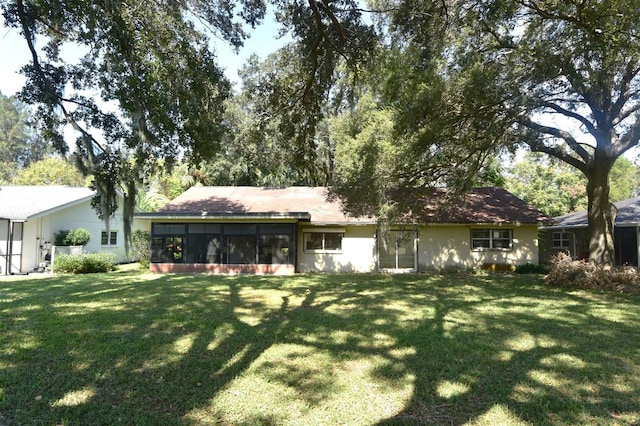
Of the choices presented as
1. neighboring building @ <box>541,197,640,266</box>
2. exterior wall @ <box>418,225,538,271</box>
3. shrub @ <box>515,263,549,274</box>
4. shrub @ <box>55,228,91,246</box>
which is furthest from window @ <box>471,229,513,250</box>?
shrub @ <box>55,228,91,246</box>

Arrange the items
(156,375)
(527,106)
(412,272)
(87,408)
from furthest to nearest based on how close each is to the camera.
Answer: (412,272)
(527,106)
(156,375)
(87,408)

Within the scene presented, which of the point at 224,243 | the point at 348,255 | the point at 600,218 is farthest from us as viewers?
the point at 348,255

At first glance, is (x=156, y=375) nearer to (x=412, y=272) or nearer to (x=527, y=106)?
(x=527, y=106)

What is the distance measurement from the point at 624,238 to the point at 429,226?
32.5ft

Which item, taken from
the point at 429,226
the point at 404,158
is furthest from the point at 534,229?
the point at 404,158

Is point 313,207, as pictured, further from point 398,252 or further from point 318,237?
point 398,252

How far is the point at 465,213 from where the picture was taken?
59.9 ft

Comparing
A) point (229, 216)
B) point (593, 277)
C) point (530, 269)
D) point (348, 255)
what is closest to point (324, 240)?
point (348, 255)

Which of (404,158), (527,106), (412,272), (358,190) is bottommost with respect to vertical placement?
(412,272)

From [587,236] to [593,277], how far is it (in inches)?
404

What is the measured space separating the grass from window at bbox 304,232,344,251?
8658 millimetres

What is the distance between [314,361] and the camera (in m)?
5.23

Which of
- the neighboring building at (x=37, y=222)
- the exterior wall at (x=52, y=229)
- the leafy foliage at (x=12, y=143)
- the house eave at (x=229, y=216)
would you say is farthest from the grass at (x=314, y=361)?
the leafy foliage at (x=12, y=143)

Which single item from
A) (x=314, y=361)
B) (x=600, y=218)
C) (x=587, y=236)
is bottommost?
(x=314, y=361)
